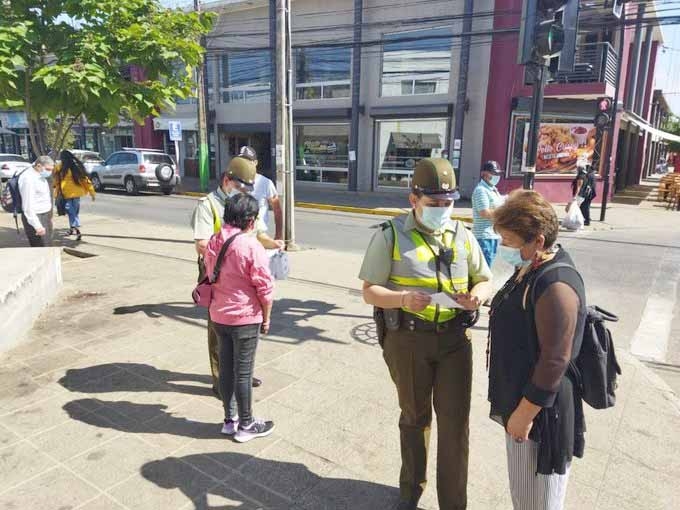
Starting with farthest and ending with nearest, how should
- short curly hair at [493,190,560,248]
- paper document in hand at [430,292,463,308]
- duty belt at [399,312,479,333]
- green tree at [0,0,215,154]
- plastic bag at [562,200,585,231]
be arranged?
1. plastic bag at [562,200,585,231]
2. green tree at [0,0,215,154]
3. duty belt at [399,312,479,333]
4. paper document in hand at [430,292,463,308]
5. short curly hair at [493,190,560,248]

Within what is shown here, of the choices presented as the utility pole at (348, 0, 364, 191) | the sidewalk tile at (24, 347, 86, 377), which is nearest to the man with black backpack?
the sidewalk tile at (24, 347, 86, 377)

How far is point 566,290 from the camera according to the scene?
73.5 inches

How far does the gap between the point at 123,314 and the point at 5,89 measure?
3693 mm

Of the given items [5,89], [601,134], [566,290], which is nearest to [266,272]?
[566,290]

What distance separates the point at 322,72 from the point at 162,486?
21.2 meters

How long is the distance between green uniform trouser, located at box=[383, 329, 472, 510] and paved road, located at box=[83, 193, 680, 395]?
292 centimetres

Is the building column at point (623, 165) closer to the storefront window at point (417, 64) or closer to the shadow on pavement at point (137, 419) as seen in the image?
the storefront window at point (417, 64)

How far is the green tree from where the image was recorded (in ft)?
21.8

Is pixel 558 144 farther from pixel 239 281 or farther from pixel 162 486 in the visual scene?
Answer: pixel 162 486

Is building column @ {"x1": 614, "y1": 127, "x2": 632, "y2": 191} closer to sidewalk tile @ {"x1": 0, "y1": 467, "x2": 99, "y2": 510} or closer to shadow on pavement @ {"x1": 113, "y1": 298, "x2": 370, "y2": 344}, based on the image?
shadow on pavement @ {"x1": 113, "y1": 298, "x2": 370, "y2": 344}

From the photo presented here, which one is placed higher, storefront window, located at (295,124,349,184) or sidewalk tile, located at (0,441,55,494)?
storefront window, located at (295,124,349,184)

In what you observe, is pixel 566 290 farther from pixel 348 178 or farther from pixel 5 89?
pixel 348 178

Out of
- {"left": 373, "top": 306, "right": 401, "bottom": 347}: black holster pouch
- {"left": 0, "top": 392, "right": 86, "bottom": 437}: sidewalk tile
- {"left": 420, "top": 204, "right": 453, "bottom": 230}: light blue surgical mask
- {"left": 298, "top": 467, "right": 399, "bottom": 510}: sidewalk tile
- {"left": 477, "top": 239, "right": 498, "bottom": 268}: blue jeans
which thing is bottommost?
{"left": 298, "top": 467, "right": 399, "bottom": 510}: sidewalk tile

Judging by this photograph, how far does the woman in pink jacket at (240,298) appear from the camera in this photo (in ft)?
10.2
